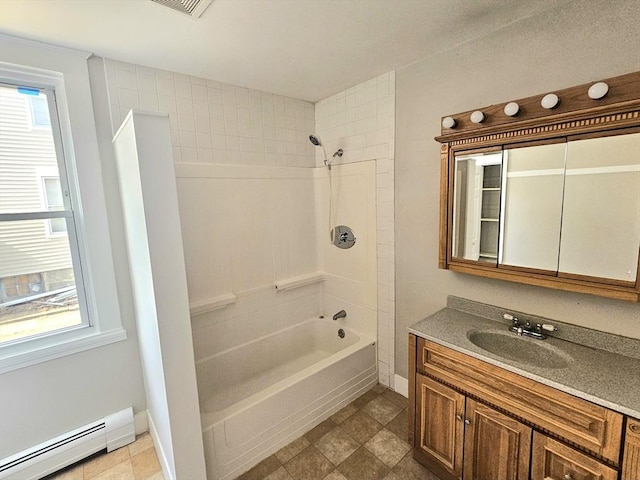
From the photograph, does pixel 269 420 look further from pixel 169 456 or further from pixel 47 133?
pixel 47 133

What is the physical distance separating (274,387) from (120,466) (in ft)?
3.45

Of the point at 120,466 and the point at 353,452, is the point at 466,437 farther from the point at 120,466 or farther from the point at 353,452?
the point at 120,466

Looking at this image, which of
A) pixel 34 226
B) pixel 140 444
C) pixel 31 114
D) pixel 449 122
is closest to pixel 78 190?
pixel 34 226

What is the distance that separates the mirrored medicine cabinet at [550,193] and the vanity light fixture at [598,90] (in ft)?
0.15

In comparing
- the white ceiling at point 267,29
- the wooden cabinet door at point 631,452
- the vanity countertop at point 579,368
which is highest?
the white ceiling at point 267,29

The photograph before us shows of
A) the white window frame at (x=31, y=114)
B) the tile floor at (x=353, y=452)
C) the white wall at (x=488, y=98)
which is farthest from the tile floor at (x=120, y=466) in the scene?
the white window frame at (x=31, y=114)

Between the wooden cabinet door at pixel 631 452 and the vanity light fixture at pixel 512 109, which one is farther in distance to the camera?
the vanity light fixture at pixel 512 109

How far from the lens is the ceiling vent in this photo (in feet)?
4.42

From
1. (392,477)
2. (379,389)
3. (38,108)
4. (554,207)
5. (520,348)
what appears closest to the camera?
(554,207)

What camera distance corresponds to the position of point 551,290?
62.9 inches

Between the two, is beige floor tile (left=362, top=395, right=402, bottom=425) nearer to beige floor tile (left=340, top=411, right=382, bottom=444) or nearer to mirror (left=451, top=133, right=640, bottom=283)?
beige floor tile (left=340, top=411, right=382, bottom=444)

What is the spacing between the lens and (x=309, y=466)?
181 centimetres

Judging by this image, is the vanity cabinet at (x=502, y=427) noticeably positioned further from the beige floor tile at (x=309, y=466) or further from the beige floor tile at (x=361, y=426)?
the beige floor tile at (x=309, y=466)

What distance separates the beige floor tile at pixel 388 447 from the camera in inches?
72.4
